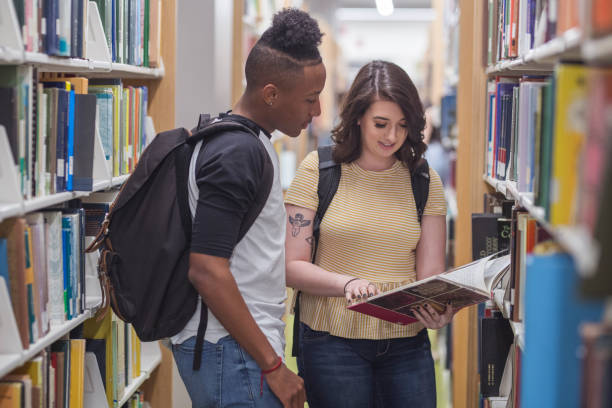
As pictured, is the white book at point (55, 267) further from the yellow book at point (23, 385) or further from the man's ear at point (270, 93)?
the man's ear at point (270, 93)

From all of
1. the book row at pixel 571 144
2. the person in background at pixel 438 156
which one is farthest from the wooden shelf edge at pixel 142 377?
the person in background at pixel 438 156

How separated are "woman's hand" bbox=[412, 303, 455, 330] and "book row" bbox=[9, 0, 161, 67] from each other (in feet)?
3.85

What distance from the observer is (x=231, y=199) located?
1555mm

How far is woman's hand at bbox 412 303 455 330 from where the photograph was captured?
208 centimetres

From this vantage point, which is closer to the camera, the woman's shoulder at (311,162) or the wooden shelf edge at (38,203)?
the wooden shelf edge at (38,203)

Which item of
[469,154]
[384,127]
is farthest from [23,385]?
[469,154]

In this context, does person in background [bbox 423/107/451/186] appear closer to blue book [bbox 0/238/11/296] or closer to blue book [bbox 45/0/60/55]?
blue book [bbox 45/0/60/55]

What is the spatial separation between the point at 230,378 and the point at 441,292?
610 millimetres

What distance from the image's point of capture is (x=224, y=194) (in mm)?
1549

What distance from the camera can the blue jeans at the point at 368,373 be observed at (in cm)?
211

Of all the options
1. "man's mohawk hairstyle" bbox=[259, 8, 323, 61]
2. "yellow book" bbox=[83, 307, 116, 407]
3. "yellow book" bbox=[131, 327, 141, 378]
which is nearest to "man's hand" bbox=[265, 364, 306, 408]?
"man's mohawk hairstyle" bbox=[259, 8, 323, 61]

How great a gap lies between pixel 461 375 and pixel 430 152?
102 inches

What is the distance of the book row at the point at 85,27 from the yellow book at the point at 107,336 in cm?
85

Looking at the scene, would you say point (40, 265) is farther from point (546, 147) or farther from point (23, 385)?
point (546, 147)
